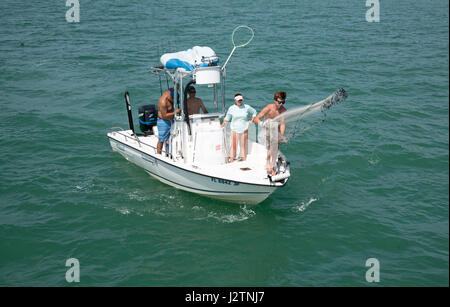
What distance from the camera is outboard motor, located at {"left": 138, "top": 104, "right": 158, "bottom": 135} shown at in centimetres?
1296

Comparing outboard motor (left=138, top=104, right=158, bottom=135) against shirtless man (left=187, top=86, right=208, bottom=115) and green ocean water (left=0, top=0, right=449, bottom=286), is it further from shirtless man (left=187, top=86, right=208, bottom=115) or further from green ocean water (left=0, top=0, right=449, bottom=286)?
shirtless man (left=187, top=86, right=208, bottom=115)

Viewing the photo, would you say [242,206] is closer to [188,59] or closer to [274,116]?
[274,116]

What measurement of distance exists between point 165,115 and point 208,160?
171 cm

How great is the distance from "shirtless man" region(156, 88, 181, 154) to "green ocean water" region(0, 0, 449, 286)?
144cm

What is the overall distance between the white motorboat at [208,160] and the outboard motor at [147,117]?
1430mm

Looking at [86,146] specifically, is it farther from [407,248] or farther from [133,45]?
[133,45]

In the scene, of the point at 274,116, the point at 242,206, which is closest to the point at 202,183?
the point at 242,206

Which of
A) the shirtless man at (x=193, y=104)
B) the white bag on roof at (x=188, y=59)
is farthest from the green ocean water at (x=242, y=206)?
the white bag on roof at (x=188, y=59)

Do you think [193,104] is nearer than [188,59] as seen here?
No

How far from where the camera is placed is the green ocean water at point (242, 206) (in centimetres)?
912

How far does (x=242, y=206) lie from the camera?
422 inches

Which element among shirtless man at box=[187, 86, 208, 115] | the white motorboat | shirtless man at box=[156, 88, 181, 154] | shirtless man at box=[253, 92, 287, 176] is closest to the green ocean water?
the white motorboat

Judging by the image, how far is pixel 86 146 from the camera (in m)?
14.7
